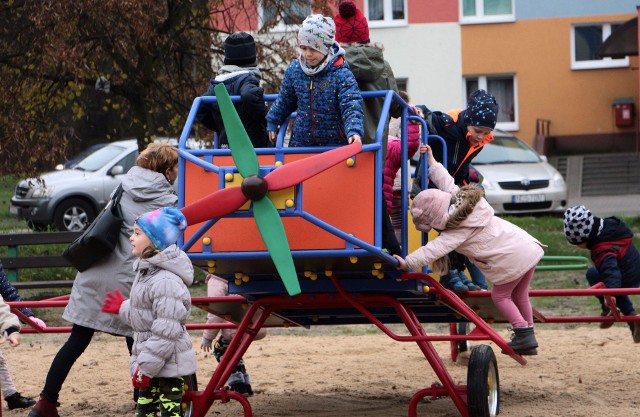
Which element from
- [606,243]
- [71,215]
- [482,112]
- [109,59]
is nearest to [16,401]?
[482,112]

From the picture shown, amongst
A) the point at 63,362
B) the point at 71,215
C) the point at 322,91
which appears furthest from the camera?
the point at 71,215

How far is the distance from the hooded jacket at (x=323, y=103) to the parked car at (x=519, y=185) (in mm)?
13412

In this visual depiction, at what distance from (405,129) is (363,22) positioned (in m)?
0.69

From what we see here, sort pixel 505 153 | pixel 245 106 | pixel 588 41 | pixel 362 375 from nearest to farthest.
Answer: pixel 245 106, pixel 362 375, pixel 505 153, pixel 588 41

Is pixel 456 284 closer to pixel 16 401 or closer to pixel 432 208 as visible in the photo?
pixel 432 208

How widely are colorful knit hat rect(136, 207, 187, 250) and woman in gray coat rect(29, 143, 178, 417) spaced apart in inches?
51.8

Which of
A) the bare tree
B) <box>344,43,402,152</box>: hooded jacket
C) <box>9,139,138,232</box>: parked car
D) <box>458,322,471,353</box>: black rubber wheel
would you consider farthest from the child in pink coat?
<box>9,139,138,232</box>: parked car

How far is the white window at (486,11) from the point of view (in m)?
30.5

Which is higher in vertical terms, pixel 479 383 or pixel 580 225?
pixel 580 225

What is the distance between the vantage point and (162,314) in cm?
591

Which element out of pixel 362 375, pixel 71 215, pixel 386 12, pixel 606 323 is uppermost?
pixel 386 12

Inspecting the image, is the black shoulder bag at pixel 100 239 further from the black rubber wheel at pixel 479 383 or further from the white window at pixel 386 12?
the white window at pixel 386 12

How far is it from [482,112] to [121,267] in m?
2.40

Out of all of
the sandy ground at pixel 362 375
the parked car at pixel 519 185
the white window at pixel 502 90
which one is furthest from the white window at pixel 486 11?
the sandy ground at pixel 362 375
